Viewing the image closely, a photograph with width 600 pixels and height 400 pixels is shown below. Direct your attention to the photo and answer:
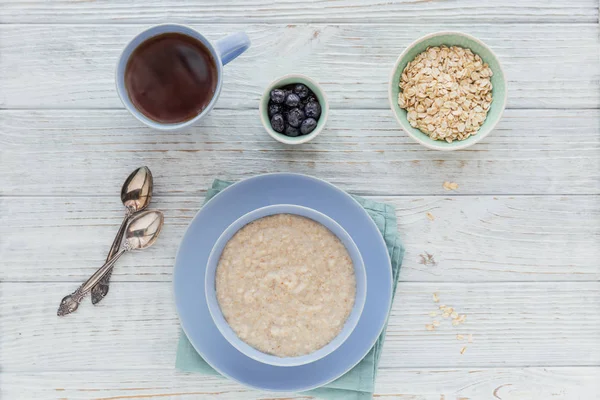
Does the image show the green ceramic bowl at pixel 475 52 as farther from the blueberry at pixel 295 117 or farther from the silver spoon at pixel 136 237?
the silver spoon at pixel 136 237

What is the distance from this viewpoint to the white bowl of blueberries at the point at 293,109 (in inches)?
55.6

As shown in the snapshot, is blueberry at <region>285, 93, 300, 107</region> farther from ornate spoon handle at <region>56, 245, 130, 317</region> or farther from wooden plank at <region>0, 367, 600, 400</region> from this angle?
wooden plank at <region>0, 367, 600, 400</region>

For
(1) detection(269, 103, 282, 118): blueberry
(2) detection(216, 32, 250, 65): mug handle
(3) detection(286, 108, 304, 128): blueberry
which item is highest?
(2) detection(216, 32, 250, 65): mug handle

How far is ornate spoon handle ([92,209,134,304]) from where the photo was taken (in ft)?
5.05

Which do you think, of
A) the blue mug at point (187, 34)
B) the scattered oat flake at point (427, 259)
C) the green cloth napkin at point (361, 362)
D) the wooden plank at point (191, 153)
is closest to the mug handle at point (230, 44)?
the blue mug at point (187, 34)

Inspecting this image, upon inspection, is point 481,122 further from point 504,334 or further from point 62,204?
point 62,204

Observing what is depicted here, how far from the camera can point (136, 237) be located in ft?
4.98

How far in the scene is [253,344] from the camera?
1373mm

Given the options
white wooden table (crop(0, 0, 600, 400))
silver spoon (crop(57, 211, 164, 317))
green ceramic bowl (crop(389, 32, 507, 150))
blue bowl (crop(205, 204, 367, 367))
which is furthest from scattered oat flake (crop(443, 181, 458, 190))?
silver spoon (crop(57, 211, 164, 317))

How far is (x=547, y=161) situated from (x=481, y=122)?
252mm

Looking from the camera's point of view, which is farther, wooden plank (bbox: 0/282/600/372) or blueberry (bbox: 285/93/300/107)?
wooden plank (bbox: 0/282/600/372)

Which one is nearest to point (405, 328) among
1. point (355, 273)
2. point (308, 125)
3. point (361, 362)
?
point (361, 362)

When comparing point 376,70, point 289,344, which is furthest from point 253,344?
point 376,70

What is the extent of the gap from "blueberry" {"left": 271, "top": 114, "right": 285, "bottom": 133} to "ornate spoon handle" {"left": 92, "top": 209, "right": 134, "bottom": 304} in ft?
1.50
